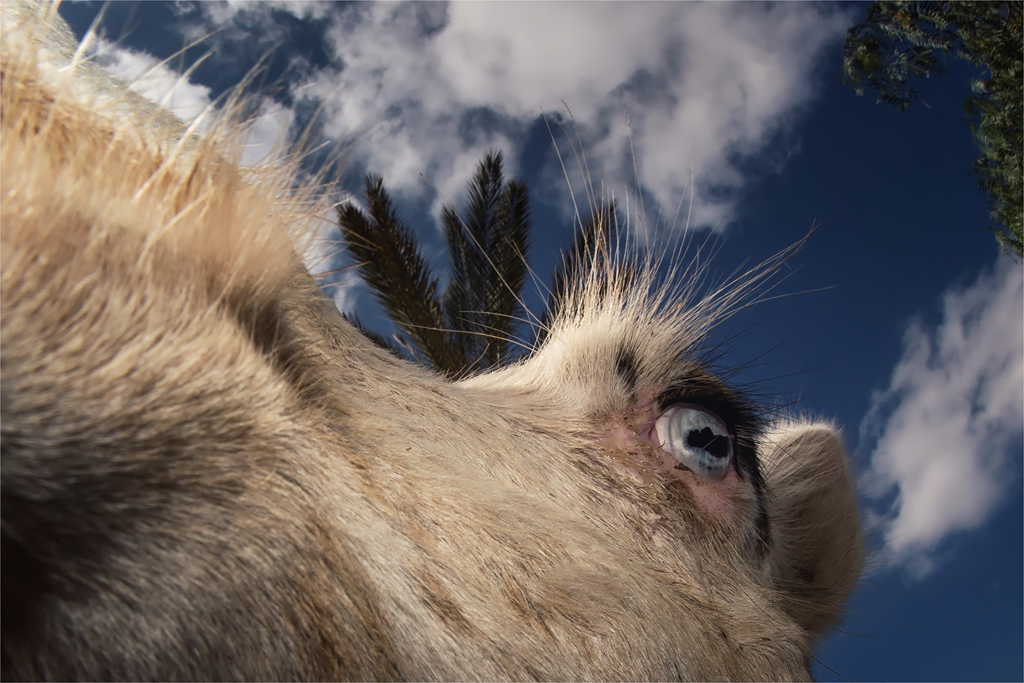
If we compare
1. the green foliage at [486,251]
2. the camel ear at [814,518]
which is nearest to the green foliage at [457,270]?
the green foliage at [486,251]

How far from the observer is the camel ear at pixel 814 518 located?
8.36ft

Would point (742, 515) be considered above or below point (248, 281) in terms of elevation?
above

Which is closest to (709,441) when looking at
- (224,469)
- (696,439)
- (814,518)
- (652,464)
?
(696,439)

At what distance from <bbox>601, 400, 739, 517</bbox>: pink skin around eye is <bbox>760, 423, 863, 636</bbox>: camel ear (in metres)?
0.53

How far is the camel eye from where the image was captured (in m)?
2.00

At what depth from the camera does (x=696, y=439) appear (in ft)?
6.81

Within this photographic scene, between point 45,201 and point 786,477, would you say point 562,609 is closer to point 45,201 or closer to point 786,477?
point 45,201

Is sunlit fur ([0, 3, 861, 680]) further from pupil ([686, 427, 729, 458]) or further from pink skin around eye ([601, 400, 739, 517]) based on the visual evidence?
pupil ([686, 427, 729, 458])

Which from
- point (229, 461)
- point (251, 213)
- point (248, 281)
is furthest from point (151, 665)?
point (251, 213)

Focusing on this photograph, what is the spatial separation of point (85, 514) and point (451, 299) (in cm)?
1140

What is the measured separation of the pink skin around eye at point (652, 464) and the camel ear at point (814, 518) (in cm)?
53

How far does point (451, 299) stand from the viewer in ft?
39.4

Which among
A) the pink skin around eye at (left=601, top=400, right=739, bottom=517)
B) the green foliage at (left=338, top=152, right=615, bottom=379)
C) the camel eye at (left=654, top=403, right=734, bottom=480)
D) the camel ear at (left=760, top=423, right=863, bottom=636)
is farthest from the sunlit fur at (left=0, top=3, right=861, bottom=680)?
the green foliage at (left=338, top=152, right=615, bottom=379)

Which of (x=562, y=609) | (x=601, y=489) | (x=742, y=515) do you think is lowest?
(x=562, y=609)
